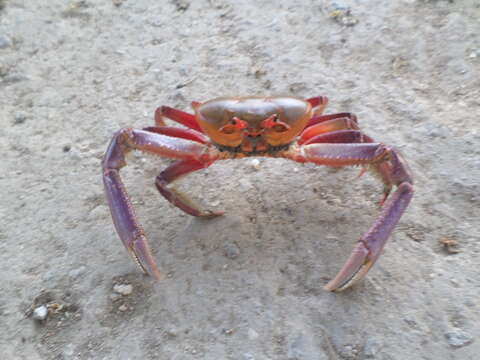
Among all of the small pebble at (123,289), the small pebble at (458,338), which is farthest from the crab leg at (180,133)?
the small pebble at (458,338)

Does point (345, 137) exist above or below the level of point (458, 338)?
above

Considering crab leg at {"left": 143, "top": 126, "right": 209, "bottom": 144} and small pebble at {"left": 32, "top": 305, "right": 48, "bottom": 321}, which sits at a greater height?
crab leg at {"left": 143, "top": 126, "right": 209, "bottom": 144}

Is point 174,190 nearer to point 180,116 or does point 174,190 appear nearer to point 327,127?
point 180,116

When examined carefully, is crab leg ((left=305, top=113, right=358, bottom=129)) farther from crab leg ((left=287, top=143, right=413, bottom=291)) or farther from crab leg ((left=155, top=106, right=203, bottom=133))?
crab leg ((left=155, top=106, right=203, bottom=133))

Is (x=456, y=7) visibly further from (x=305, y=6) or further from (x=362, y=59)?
(x=305, y=6)

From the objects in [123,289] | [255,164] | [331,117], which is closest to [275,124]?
[331,117]

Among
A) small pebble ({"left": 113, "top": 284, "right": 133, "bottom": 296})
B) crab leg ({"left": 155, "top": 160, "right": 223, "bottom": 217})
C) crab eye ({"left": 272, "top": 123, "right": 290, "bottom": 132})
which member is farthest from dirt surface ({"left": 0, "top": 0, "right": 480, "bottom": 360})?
crab eye ({"left": 272, "top": 123, "right": 290, "bottom": 132})

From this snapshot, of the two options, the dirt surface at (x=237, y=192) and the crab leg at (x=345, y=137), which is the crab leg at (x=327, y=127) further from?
the dirt surface at (x=237, y=192)
